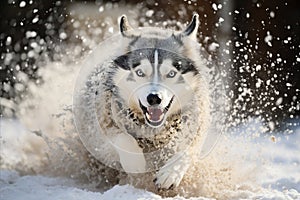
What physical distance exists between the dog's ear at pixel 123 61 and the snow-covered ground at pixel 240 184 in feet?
2.31

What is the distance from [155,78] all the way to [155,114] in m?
0.20

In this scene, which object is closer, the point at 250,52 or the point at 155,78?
the point at 155,78

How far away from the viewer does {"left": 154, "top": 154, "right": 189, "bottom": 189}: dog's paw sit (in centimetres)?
309

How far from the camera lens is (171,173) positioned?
312 cm

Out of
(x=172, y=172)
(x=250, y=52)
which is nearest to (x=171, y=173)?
(x=172, y=172)

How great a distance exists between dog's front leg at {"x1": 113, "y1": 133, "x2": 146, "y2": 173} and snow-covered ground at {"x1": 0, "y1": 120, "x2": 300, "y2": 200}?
15 cm

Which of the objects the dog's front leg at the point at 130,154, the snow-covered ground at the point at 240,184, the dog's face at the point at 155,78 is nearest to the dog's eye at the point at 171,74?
the dog's face at the point at 155,78

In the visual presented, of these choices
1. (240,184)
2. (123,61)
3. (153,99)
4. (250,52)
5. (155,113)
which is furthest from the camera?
(250,52)

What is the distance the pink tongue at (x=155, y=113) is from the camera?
321cm

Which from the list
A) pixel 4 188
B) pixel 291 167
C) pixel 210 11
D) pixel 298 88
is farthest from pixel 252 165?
pixel 210 11

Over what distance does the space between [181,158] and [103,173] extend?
63 centimetres

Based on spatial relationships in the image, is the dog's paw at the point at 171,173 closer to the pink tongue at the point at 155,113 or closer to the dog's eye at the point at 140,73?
the pink tongue at the point at 155,113

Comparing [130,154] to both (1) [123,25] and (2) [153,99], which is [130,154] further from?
(1) [123,25]

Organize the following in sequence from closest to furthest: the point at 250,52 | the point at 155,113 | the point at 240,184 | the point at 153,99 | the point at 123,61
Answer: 1. the point at 153,99
2. the point at 155,113
3. the point at 123,61
4. the point at 240,184
5. the point at 250,52
